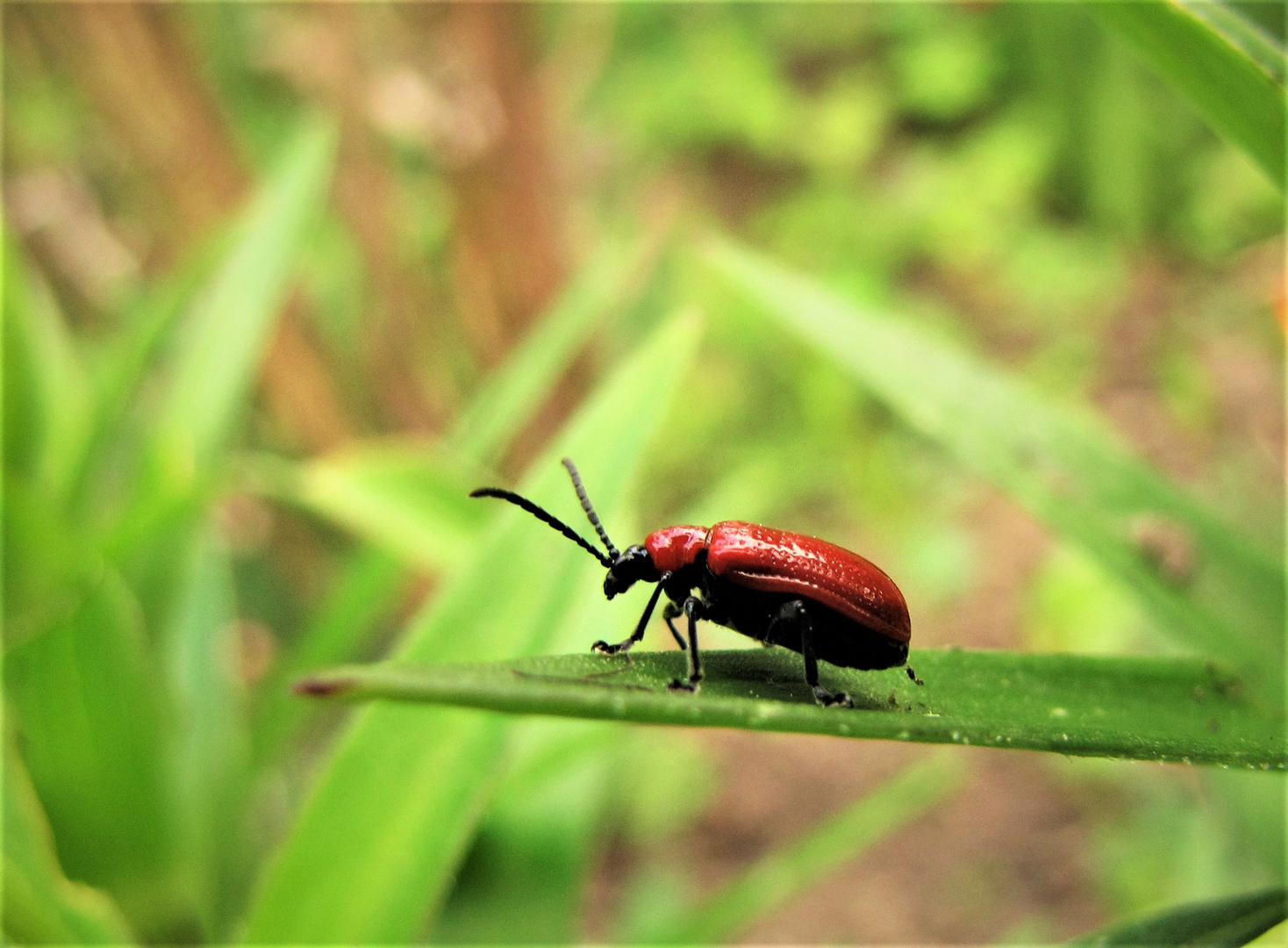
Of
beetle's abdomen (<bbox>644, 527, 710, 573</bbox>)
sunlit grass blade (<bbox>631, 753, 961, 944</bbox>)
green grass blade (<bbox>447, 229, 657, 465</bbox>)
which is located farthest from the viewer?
green grass blade (<bbox>447, 229, 657, 465</bbox>)

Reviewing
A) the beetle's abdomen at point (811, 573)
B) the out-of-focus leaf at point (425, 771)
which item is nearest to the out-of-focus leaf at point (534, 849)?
the out-of-focus leaf at point (425, 771)

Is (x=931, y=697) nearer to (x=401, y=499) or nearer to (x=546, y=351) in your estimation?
(x=401, y=499)

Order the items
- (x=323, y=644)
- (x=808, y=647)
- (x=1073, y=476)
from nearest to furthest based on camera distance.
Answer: (x=808, y=647) → (x=1073, y=476) → (x=323, y=644)

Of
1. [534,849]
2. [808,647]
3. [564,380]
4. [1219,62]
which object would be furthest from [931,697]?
[564,380]

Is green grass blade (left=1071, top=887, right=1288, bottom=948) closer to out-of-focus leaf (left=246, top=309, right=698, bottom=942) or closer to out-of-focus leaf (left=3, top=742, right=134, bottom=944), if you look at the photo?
out-of-focus leaf (left=246, top=309, right=698, bottom=942)

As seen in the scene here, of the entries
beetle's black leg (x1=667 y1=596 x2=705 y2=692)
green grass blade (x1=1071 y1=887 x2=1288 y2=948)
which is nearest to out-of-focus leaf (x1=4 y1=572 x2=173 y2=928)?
beetle's black leg (x1=667 y1=596 x2=705 y2=692)

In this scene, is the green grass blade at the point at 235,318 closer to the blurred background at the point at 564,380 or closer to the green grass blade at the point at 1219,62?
the blurred background at the point at 564,380

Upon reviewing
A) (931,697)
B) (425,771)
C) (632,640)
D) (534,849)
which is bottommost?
(534,849)

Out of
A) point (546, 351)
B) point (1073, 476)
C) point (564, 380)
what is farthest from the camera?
point (564, 380)
